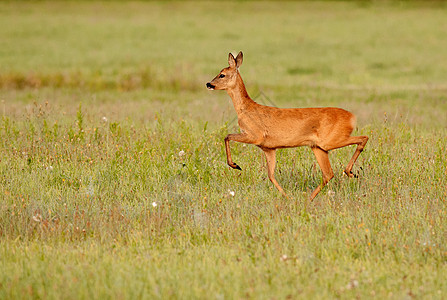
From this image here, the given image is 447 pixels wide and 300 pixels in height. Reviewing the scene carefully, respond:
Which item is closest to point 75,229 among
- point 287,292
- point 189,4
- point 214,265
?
point 214,265

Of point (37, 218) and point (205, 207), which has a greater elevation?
point (205, 207)

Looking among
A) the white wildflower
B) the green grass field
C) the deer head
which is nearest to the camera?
the green grass field

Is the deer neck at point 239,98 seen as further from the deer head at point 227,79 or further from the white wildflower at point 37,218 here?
the white wildflower at point 37,218

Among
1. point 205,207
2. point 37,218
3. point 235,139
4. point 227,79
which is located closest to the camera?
point 37,218

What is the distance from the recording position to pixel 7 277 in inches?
200

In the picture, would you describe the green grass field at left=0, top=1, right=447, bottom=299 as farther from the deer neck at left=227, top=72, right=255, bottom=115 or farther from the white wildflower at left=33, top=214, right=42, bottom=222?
the deer neck at left=227, top=72, right=255, bottom=115

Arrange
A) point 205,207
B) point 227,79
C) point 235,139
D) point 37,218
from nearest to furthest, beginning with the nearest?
point 37,218, point 205,207, point 235,139, point 227,79

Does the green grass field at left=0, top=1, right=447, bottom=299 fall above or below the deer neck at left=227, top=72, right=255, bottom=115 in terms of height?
below

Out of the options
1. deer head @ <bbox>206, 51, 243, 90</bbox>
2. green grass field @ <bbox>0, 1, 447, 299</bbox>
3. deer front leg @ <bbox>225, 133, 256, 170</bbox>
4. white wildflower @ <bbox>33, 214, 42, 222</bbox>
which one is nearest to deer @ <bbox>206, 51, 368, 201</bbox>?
deer front leg @ <bbox>225, 133, 256, 170</bbox>

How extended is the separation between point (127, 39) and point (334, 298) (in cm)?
3076

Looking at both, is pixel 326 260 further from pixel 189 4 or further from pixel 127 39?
pixel 189 4

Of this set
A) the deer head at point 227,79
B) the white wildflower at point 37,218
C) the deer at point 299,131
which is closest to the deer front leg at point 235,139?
the deer at point 299,131

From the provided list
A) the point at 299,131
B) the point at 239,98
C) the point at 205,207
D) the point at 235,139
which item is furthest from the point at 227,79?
the point at 205,207

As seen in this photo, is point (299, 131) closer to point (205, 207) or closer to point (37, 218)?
point (205, 207)
